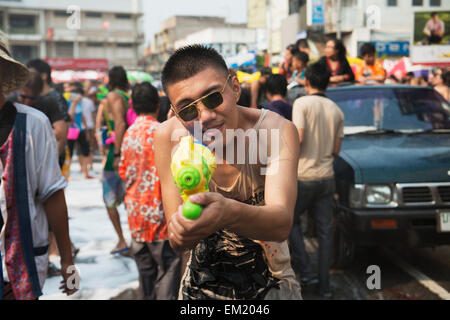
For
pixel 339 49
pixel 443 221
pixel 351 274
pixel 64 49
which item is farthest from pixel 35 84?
pixel 64 49

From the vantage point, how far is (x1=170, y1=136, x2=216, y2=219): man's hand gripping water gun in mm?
1302

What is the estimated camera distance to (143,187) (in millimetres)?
4047

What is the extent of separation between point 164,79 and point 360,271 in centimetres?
392

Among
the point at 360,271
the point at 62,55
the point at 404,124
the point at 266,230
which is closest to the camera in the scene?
the point at 266,230

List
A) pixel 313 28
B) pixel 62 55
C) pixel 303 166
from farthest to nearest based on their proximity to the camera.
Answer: pixel 62 55 < pixel 313 28 < pixel 303 166

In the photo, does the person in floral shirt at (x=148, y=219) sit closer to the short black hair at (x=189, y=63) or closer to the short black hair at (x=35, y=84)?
the short black hair at (x=35, y=84)

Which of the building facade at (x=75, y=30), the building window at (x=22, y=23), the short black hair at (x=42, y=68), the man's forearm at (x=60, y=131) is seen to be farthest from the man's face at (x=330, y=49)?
the building window at (x=22, y=23)

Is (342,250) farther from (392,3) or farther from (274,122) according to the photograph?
(392,3)

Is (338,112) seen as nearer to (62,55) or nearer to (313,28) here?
(313,28)

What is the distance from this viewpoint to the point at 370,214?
4.36 m

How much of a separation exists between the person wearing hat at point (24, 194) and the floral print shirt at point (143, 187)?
162 cm

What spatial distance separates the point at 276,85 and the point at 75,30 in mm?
66333
